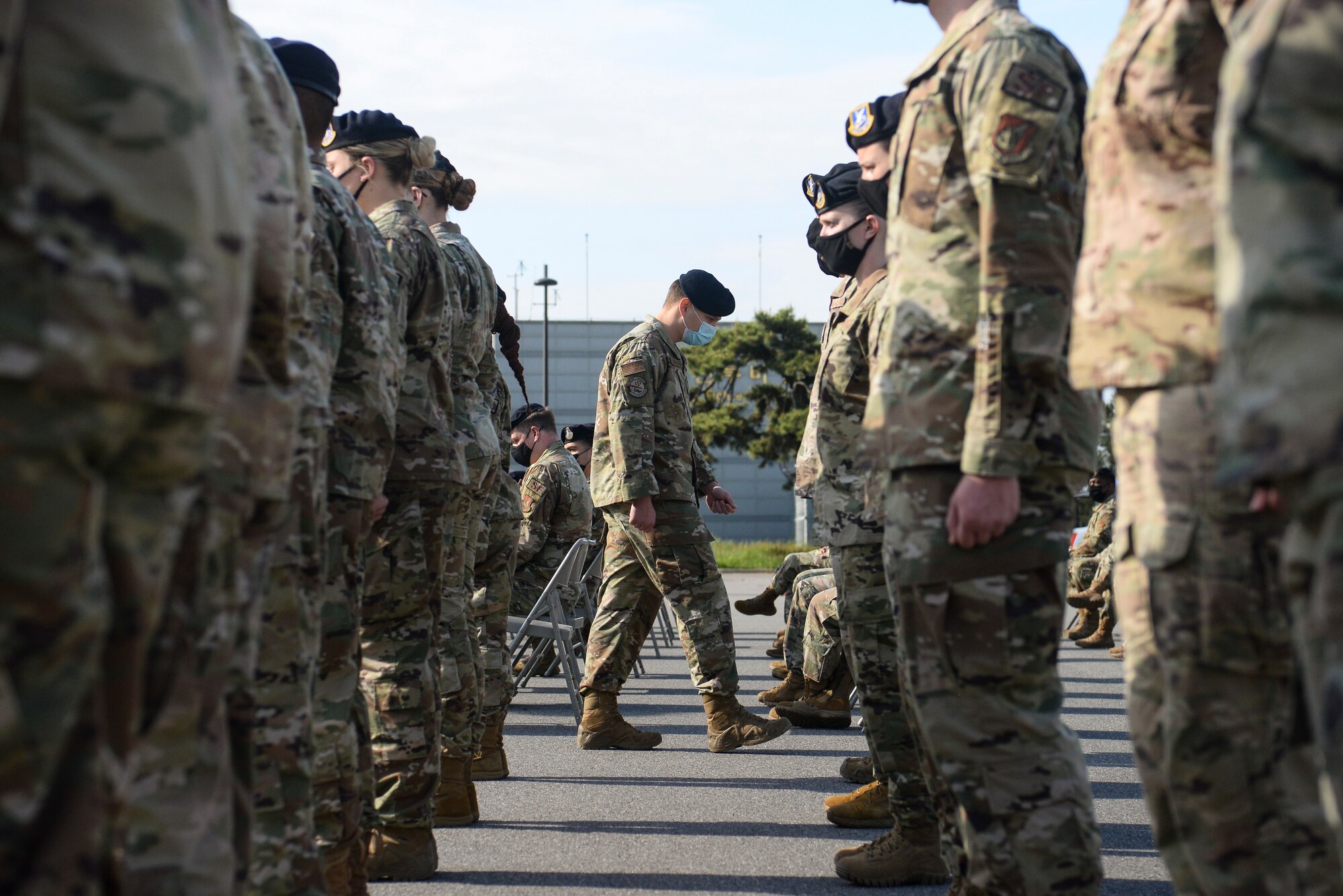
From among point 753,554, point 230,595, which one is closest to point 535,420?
point 230,595

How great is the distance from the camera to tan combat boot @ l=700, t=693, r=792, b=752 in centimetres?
684

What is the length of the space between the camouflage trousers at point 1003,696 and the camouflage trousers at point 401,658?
1897 millimetres

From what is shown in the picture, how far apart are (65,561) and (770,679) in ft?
29.5

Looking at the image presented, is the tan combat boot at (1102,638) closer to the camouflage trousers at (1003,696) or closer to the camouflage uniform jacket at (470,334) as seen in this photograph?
the camouflage uniform jacket at (470,334)

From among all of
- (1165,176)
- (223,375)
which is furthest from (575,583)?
(223,375)

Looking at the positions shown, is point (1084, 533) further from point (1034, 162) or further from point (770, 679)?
point (1034, 162)

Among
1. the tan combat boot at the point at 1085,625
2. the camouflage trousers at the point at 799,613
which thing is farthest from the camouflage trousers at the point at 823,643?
the tan combat boot at the point at 1085,625

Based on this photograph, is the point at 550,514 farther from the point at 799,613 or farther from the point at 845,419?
the point at 845,419

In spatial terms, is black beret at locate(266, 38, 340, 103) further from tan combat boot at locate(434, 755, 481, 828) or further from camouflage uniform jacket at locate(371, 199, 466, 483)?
tan combat boot at locate(434, 755, 481, 828)

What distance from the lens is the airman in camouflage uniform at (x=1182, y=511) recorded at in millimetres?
2178

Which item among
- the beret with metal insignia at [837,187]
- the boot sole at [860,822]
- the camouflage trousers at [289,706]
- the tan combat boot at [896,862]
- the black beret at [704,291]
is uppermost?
the beret with metal insignia at [837,187]

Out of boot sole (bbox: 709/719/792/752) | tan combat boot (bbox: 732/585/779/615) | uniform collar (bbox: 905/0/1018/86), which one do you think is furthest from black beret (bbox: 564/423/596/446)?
uniform collar (bbox: 905/0/1018/86)

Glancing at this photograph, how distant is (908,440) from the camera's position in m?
2.95

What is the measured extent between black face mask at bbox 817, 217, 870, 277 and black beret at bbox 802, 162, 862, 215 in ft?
0.33
